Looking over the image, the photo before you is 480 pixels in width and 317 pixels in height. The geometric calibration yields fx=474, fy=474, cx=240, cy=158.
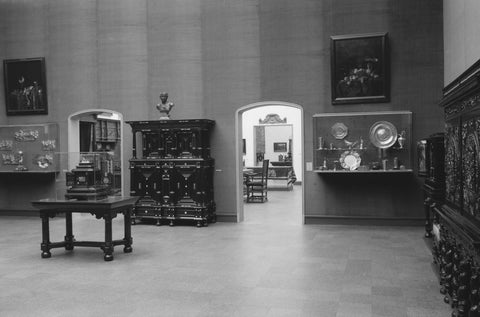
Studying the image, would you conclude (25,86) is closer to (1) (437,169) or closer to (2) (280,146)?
(1) (437,169)

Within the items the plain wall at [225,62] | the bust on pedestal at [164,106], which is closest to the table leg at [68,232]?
the bust on pedestal at [164,106]

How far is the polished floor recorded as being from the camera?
4.72 meters

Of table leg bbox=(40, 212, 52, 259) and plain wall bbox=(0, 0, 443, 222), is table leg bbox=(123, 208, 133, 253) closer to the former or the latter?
table leg bbox=(40, 212, 52, 259)

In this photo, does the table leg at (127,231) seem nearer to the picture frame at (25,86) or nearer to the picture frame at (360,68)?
the picture frame at (360,68)

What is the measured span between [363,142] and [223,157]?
3044mm

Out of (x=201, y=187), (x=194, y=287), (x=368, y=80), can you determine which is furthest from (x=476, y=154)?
(x=201, y=187)

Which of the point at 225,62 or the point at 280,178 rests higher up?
the point at 225,62

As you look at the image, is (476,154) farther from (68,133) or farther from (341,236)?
Answer: (68,133)

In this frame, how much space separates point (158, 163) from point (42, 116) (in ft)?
12.1

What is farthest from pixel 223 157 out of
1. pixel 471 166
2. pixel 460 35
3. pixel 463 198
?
pixel 471 166

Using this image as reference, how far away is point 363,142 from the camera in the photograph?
973 centimetres

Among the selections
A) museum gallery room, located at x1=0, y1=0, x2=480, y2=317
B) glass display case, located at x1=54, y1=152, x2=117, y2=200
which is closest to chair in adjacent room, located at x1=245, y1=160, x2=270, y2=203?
museum gallery room, located at x1=0, y1=0, x2=480, y2=317

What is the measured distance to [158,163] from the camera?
10211 millimetres

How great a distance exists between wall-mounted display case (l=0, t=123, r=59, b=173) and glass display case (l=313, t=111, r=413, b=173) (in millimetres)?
6379
